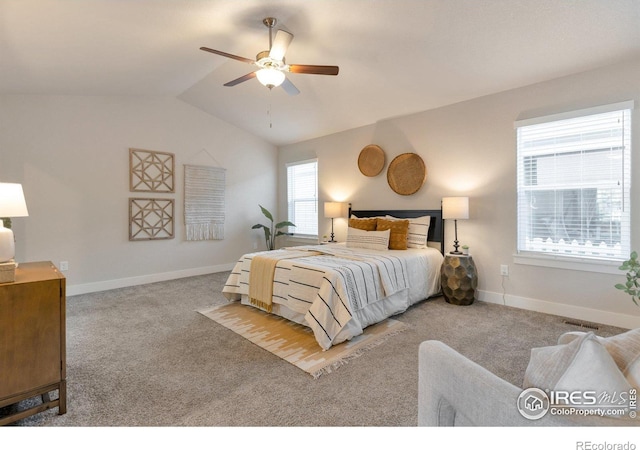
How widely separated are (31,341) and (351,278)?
6.78ft

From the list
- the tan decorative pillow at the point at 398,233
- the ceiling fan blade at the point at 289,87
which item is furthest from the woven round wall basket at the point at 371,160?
the ceiling fan blade at the point at 289,87

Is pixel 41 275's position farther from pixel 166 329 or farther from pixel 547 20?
pixel 547 20

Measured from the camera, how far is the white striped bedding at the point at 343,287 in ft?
8.18

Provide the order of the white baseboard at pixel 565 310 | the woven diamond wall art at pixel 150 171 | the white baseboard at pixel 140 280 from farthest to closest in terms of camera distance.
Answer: the woven diamond wall art at pixel 150 171
the white baseboard at pixel 140 280
the white baseboard at pixel 565 310

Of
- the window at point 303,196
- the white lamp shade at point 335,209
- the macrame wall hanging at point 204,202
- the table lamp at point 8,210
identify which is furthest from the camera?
the window at point 303,196

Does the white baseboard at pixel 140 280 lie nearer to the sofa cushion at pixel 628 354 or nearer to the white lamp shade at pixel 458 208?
the white lamp shade at pixel 458 208

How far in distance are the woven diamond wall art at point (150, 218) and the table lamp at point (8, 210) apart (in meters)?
2.93

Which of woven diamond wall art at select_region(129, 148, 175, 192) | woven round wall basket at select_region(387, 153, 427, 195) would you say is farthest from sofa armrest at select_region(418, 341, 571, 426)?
woven diamond wall art at select_region(129, 148, 175, 192)

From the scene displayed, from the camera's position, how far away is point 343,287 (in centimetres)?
254

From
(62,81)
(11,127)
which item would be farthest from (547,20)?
(11,127)

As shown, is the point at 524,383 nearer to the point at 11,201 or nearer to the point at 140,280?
the point at 11,201

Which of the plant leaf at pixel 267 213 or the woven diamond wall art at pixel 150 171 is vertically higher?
the woven diamond wall art at pixel 150 171

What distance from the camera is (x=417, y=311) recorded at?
3314mm

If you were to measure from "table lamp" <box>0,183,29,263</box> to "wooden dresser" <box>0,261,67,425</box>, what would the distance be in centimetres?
14
